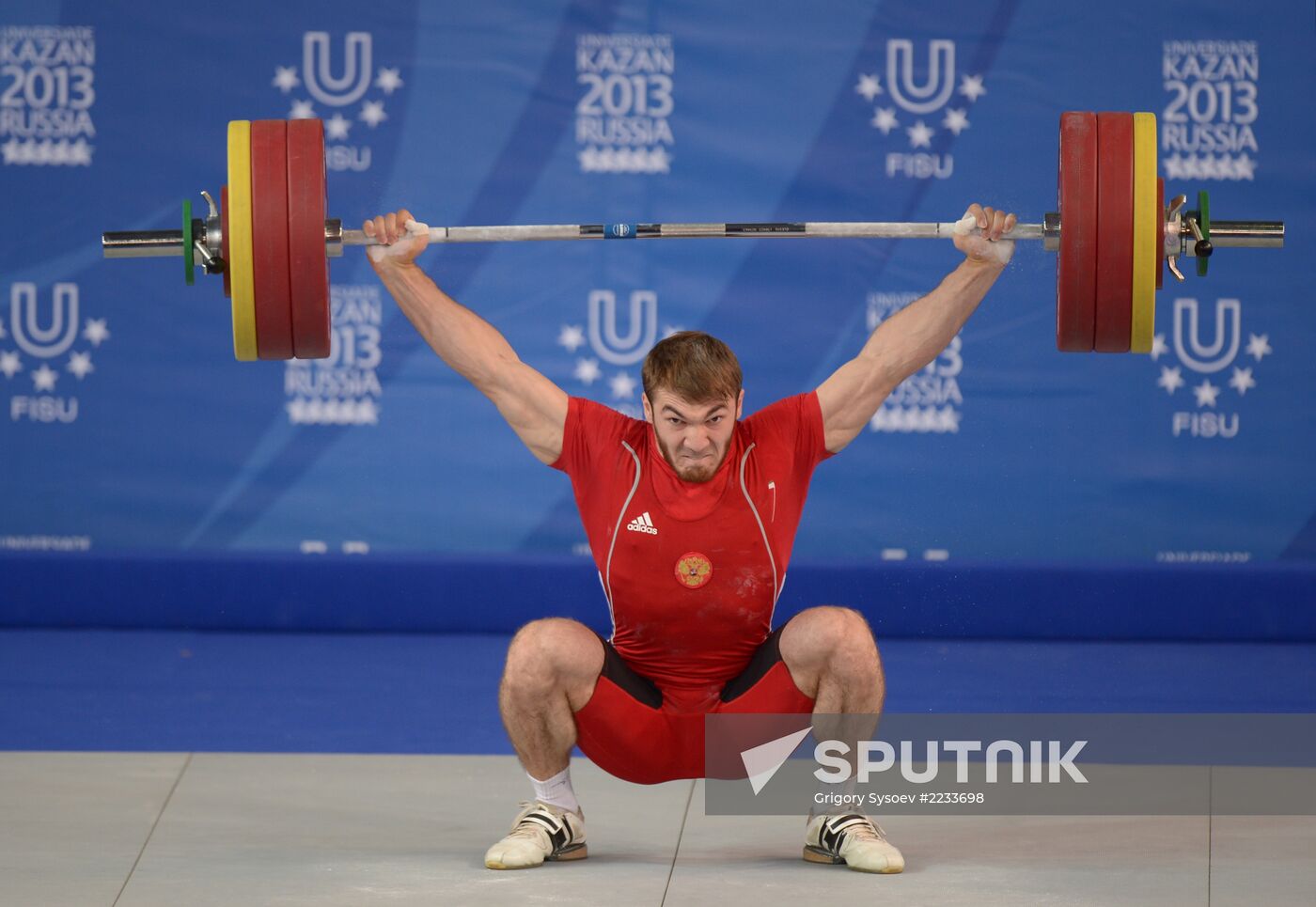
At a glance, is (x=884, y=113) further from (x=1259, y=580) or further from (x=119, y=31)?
(x=119, y=31)

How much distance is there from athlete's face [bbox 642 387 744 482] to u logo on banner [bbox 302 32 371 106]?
2.77m

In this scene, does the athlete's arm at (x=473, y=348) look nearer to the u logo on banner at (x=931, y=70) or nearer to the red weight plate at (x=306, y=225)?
the red weight plate at (x=306, y=225)

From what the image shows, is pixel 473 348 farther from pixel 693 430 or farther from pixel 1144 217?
pixel 1144 217

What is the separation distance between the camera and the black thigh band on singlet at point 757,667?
147 inches

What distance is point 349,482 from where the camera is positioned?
247 inches

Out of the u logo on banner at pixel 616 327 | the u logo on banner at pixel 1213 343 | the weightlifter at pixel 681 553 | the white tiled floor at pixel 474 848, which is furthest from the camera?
the u logo on banner at pixel 616 327

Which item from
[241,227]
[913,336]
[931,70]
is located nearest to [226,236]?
[241,227]

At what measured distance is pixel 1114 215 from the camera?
3799 mm

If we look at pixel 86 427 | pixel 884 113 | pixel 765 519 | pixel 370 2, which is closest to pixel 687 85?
pixel 884 113

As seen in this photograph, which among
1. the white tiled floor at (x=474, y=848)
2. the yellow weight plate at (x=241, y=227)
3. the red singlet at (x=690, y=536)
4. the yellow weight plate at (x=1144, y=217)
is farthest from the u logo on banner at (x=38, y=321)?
the yellow weight plate at (x=1144, y=217)

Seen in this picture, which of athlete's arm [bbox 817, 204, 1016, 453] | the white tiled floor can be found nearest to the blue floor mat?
the white tiled floor

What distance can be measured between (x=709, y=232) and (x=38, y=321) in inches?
120

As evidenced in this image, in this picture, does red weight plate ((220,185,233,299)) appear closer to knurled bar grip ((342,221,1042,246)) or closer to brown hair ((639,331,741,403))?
knurled bar grip ((342,221,1042,246))

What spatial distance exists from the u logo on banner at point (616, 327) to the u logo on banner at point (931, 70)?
104 centimetres
